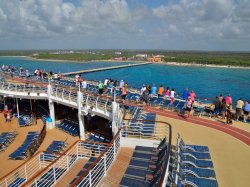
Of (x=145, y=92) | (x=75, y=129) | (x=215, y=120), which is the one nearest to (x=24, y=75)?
(x=75, y=129)

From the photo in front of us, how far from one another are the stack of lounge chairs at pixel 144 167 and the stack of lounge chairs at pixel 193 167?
2.02 ft

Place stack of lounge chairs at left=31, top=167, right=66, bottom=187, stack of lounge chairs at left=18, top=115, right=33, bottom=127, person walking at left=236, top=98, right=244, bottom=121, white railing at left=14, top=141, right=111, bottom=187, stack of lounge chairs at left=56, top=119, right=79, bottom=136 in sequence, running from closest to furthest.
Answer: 1. white railing at left=14, top=141, right=111, bottom=187
2. stack of lounge chairs at left=31, top=167, right=66, bottom=187
3. person walking at left=236, top=98, right=244, bottom=121
4. stack of lounge chairs at left=56, top=119, right=79, bottom=136
5. stack of lounge chairs at left=18, top=115, right=33, bottom=127

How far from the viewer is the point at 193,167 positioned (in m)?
8.45

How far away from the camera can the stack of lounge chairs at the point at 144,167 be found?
6.86m

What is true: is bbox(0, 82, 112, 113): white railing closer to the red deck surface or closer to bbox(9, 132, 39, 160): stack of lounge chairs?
the red deck surface

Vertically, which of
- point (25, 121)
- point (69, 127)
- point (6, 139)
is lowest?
point (69, 127)

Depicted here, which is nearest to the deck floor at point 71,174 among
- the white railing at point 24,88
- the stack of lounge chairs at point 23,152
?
the stack of lounge chairs at point 23,152

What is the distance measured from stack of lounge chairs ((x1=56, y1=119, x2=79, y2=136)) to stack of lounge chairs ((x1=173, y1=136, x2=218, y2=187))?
1223cm

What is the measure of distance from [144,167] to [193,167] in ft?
6.19

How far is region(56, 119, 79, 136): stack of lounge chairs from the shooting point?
67.0ft

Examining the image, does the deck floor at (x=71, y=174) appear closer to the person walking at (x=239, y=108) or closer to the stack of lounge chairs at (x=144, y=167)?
the stack of lounge chairs at (x=144, y=167)

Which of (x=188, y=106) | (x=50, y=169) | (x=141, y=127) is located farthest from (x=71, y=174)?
(x=188, y=106)

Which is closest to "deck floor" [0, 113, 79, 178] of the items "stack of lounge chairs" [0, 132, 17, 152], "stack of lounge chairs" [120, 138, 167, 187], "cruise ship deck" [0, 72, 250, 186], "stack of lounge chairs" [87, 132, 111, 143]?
"cruise ship deck" [0, 72, 250, 186]

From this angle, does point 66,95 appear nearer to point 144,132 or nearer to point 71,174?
point 144,132
